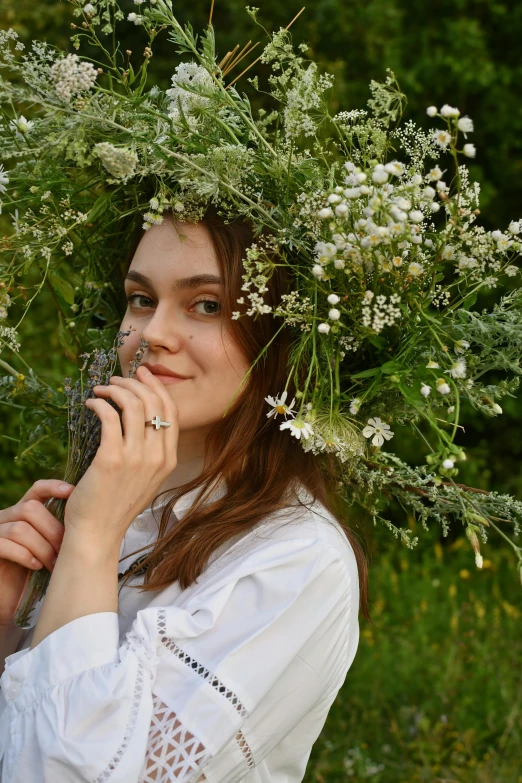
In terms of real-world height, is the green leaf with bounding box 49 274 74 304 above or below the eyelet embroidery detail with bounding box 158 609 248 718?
above

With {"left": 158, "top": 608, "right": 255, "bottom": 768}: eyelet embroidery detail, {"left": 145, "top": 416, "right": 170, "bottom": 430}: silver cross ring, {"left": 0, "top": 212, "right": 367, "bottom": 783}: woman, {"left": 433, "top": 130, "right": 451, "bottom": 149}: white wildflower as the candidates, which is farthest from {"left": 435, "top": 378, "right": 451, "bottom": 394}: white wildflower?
{"left": 158, "top": 608, "right": 255, "bottom": 768}: eyelet embroidery detail

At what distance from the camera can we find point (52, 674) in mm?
1506

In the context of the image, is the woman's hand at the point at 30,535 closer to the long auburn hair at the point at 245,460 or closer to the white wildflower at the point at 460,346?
the long auburn hair at the point at 245,460

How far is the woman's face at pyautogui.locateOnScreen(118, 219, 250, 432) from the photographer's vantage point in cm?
191

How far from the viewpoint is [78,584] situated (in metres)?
1.59

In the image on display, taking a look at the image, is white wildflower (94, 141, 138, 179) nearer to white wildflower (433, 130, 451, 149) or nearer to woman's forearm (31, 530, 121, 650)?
white wildflower (433, 130, 451, 149)

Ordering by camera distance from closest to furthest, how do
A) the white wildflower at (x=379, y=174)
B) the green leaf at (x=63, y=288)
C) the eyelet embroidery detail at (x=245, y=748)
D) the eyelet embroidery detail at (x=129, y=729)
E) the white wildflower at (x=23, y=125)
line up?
the eyelet embroidery detail at (x=129, y=729) < the eyelet embroidery detail at (x=245, y=748) < the white wildflower at (x=379, y=174) < the white wildflower at (x=23, y=125) < the green leaf at (x=63, y=288)

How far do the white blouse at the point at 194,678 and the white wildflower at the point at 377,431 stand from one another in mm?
250

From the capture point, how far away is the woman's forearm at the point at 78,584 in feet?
5.17

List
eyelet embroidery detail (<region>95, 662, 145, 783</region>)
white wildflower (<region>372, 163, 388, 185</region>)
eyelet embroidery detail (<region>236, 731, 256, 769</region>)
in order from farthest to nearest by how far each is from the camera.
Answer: white wildflower (<region>372, 163, 388, 185</region>) < eyelet embroidery detail (<region>236, 731, 256, 769</region>) < eyelet embroidery detail (<region>95, 662, 145, 783</region>)

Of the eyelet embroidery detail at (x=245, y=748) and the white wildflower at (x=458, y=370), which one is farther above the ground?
the white wildflower at (x=458, y=370)

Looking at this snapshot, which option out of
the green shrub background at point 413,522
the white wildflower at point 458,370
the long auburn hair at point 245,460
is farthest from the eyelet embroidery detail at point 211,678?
the green shrub background at point 413,522

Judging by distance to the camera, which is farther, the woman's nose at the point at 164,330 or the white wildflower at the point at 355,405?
the woman's nose at the point at 164,330

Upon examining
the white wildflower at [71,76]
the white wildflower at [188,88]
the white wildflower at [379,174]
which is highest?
the white wildflower at [188,88]
